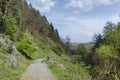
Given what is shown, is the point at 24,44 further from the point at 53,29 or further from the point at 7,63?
the point at 53,29

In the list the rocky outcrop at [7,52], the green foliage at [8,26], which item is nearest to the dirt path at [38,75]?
the rocky outcrop at [7,52]

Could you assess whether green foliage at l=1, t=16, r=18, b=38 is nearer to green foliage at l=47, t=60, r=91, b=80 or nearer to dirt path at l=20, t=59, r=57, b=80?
green foliage at l=47, t=60, r=91, b=80

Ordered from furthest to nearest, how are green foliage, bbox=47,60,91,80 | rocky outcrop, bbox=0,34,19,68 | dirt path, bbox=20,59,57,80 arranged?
rocky outcrop, bbox=0,34,19,68 → green foliage, bbox=47,60,91,80 → dirt path, bbox=20,59,57,80

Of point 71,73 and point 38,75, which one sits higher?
point 38,75

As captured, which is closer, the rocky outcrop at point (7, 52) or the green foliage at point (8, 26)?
the rocky outcrop at point (7, 52)

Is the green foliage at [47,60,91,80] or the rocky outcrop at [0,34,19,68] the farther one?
the rocky outcrop at [0,34,19,68]

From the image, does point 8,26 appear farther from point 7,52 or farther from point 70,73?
point 70,73

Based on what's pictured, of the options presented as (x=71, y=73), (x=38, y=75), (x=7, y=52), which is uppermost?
(x=7, y=52)

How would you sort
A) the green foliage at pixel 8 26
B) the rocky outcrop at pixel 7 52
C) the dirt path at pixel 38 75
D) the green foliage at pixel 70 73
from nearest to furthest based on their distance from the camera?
the dirt path at pixel 38 75 → the green foliage at pixel 70 73 → the rocky outcrop at pixel 7 52 → the green foliage at pixel 8 26

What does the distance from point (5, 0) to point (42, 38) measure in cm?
7607

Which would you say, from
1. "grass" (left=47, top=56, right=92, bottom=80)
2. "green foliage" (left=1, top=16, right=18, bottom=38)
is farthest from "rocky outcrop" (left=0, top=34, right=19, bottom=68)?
"green foliage" (left=1, top=16, right=18, bottom=38)

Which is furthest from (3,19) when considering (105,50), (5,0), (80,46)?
(80,46)

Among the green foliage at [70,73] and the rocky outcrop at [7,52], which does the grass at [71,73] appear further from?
the rocky outcrop at [7,52]

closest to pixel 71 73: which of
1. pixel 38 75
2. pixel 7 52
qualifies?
pixel 38 75
